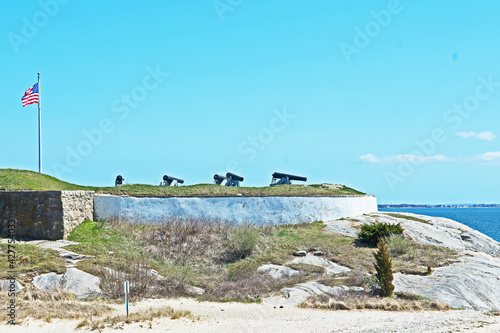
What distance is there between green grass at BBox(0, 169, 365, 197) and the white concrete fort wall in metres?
0.64

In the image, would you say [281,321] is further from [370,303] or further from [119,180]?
[119,180]

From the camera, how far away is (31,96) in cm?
3041

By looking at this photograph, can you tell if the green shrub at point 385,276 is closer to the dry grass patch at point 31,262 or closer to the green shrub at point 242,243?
the green shrub at point 242,243

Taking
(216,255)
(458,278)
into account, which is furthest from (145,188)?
(458,278)

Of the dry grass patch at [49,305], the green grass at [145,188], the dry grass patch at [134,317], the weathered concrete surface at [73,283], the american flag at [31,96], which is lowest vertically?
the dry grass patch at [134,317]

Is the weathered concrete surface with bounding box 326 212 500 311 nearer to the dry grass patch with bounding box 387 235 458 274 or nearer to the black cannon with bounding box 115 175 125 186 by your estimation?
the dry grass patch with bounding box 387 235 458 274

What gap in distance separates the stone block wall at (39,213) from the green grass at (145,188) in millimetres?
1670

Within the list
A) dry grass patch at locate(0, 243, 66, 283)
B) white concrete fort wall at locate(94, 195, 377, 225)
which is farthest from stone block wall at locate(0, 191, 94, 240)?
white concrete fort wall at locate(94, 195, 377, 225)

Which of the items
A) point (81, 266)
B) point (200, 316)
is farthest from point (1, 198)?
point (200, 316)

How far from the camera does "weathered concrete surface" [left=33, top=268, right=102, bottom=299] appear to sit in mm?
16469

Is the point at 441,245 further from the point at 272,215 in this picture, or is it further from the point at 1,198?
the point at 1,198

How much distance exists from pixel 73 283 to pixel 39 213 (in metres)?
7.00

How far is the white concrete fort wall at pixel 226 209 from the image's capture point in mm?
25984

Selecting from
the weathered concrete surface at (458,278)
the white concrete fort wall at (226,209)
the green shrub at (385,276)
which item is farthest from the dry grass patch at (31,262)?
the weathered concrete surface at (458,278)
